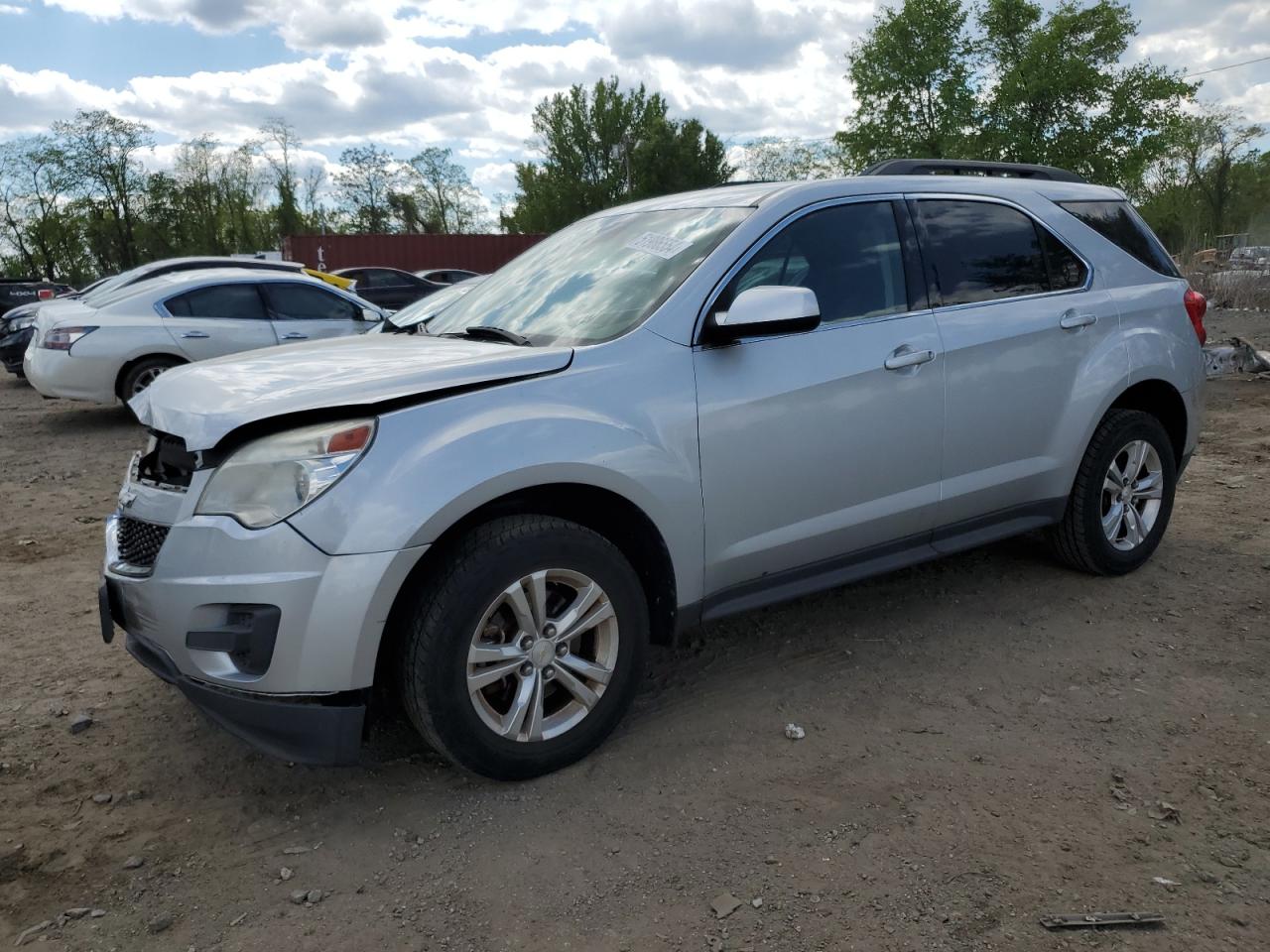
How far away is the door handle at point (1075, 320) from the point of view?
165 inches

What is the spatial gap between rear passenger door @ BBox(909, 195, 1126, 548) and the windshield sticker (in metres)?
1.03

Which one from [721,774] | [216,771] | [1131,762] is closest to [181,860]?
[216,771]

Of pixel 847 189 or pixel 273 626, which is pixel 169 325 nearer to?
pixel 847 189

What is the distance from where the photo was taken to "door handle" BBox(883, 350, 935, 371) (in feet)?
11.9

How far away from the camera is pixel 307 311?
10.2m

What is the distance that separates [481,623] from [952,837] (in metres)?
1.42

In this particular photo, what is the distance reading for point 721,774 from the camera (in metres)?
3.10

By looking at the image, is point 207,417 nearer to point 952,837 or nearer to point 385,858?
point 385,858

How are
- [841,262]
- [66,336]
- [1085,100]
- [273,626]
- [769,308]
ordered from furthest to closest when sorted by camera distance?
[1085,100], [66,336], [841,262], [769,308], [273,626]

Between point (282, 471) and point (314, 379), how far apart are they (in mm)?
379

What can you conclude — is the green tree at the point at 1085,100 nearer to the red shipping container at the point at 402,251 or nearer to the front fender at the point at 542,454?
the red shipping container at the point at 402,251

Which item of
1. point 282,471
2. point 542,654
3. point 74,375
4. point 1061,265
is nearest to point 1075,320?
point 1061,265

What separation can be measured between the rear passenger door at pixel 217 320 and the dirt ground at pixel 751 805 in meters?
5.68

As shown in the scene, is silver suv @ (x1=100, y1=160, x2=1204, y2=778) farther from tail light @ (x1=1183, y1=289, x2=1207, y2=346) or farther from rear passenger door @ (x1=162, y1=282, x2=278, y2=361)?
rear passenger door @ (x1=162, y1=282, x2=278, y2=361)
